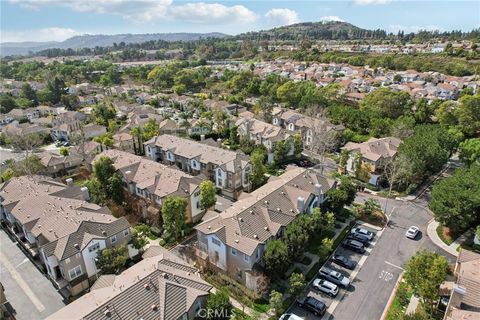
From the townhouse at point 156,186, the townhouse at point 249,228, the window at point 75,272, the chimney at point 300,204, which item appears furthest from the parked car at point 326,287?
the window at point 75,272

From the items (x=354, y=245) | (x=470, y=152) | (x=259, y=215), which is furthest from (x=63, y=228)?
(x=470, y=152)

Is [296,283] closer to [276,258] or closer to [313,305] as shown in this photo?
[313,305]

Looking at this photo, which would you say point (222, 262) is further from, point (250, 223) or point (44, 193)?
point (44, 193)

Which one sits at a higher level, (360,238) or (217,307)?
(217,307)

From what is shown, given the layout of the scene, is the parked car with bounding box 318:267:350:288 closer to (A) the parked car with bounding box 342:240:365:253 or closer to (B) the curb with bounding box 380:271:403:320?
(B) the curb with bounding box 380:271:403:320

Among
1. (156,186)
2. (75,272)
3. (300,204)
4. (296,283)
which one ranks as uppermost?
(300,204)

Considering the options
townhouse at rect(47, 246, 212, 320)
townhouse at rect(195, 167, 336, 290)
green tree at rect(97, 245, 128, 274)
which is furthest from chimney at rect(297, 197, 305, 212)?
green tree at rect(97, 245, 128, 274)

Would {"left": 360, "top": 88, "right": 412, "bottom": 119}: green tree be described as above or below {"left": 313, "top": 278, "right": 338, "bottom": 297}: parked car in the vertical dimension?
above

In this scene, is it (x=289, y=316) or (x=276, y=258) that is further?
(x=276, y=258)
